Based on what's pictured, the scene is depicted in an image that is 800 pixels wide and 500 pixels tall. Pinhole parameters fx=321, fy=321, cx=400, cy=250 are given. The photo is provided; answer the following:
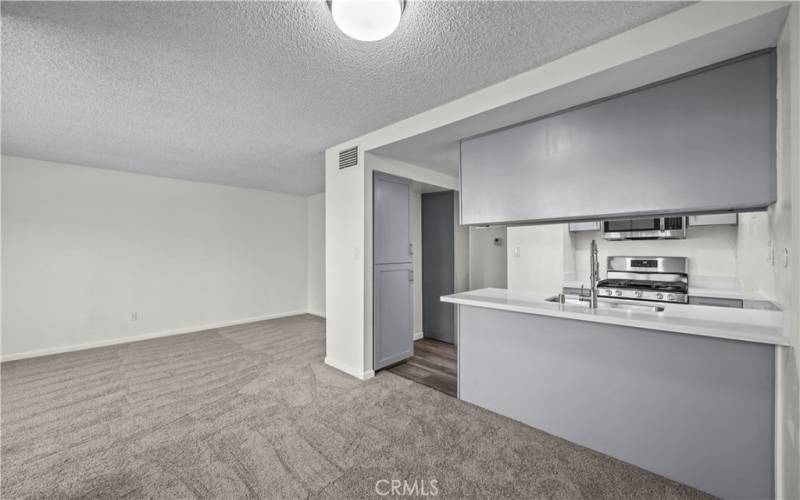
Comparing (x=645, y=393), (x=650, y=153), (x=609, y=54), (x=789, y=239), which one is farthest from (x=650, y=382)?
(x=609, y=54)

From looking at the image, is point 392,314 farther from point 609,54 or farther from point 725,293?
point 725,293

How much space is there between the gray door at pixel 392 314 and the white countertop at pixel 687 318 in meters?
1.33

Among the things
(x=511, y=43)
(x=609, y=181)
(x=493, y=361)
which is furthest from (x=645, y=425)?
(x=511, y=43)

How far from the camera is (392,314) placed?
387 centimetres

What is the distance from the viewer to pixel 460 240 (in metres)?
4.81

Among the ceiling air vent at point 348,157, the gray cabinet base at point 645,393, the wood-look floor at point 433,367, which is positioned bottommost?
the wood-look floor at point 433,367

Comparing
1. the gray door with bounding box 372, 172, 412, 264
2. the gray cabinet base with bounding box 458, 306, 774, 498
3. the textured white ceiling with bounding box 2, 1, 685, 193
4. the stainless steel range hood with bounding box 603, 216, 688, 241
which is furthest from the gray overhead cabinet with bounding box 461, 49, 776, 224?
the stainless steel range hood with bounding box 603, 216, 688, 241

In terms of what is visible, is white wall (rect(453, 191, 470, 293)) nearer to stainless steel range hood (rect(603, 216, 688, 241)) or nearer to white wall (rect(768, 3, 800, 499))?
stainless steel range hood (rect(603, 216, 688, 241))

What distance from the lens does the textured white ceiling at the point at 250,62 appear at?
1.63 meters

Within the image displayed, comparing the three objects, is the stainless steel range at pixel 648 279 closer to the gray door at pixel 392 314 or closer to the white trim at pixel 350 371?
the gray door at pixel 392 314

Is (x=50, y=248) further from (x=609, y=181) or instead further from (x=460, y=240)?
(x=609, y=181)

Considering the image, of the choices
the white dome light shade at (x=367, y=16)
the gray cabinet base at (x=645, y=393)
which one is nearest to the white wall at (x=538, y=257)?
the gray cabinet base at (x=645, y=393)

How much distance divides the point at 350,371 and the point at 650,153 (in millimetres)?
3277

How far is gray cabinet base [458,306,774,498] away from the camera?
1.72 meters
